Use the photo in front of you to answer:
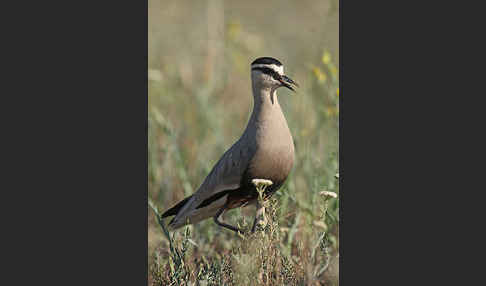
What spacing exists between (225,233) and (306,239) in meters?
0.84

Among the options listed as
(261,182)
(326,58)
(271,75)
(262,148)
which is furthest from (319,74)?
(261,182)

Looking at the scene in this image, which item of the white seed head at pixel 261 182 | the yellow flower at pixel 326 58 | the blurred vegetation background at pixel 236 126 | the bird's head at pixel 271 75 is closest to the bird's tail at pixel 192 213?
the blurred vegetation background at pixel 236 126

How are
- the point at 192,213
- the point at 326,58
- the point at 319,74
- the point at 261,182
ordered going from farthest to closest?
the point at 319,74
the point at 326,58
the point at 192,213
the point at 261,182

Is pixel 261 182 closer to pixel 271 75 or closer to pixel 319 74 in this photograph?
pixel 271 75

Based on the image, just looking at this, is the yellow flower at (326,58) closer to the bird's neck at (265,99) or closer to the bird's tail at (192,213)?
the bird's neck at (265,99)

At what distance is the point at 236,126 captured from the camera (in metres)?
6.57

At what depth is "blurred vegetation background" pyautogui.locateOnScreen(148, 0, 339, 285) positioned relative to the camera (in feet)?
15.5

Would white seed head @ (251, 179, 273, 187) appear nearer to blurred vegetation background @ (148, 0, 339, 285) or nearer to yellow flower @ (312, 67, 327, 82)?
blurred vegetation background @ (148, 0, 339, 285)

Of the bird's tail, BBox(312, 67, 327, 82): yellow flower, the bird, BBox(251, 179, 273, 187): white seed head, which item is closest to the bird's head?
the bird

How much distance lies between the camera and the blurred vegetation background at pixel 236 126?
186 inches

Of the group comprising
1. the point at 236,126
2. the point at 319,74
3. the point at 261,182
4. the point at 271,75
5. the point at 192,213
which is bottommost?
the point at 192,213

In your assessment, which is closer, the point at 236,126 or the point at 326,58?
the point at 326,58

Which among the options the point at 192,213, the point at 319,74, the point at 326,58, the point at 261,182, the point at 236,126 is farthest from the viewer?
the point at 236,126

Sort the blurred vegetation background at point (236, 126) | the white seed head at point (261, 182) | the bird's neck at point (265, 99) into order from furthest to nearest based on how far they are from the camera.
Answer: the blurred vegetation background at point (236, 126)
the bird's neck at point (265, 99)
the white seed head at point (261, 182)
